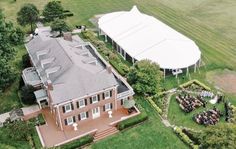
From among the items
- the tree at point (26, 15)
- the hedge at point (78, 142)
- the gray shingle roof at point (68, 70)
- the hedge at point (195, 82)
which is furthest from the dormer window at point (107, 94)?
the tree at point (26, 15)

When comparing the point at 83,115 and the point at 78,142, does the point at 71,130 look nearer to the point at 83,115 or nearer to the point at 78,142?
the point at 83,115

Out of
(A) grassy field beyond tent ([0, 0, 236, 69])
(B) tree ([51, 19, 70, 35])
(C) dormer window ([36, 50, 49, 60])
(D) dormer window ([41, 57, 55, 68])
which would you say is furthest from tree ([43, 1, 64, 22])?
(D) dormer window ([41, 57, 55, 68])

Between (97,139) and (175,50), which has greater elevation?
(175,50)

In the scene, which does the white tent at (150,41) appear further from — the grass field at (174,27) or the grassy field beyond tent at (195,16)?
the grassy field beyond tent at (195,16)

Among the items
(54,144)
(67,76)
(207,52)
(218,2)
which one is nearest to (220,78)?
(207,52)

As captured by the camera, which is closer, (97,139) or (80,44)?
(97,139)

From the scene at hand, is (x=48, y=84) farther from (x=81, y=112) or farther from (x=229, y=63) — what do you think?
(x=229, y=63)

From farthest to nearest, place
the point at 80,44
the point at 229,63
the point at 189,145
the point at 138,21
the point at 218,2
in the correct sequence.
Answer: the point at 218,2 → the point at 138,21 → the point at 229,63 → the point at 80,44 → the point at 189,145

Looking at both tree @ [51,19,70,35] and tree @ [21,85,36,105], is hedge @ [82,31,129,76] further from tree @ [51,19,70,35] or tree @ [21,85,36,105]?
tree @ [21,85,36,105]
